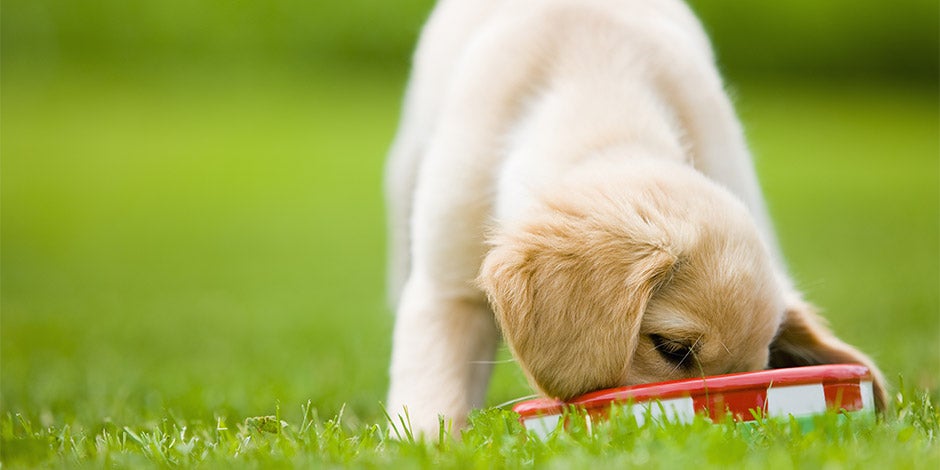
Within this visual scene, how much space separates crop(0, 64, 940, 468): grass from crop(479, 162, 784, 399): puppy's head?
230 mm

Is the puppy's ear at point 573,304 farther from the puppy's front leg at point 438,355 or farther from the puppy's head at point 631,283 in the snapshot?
the puppy's front leg at point 438,355

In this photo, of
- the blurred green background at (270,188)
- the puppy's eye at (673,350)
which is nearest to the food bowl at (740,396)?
the puppy's eye at (673,350)

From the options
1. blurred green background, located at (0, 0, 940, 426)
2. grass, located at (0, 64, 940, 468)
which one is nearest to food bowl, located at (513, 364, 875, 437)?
grass, located at (0, 64, 940, 468)

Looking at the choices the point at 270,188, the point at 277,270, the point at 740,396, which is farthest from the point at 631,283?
the point at 270,188

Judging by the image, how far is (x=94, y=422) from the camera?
3.28 metres

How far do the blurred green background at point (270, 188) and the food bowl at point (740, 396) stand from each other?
Result: 4.02 ft

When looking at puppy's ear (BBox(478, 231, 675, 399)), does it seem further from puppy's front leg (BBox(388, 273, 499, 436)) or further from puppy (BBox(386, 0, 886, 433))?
puppy's front leg (BBox(388, 273, 499, 436))

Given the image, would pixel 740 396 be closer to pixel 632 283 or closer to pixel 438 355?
pixel 632 283

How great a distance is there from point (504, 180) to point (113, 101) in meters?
19.7

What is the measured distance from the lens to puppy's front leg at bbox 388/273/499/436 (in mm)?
3039

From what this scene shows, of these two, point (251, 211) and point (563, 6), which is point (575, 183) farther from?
point (251, 211)

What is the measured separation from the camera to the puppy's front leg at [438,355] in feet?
9.97

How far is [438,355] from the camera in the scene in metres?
3.15

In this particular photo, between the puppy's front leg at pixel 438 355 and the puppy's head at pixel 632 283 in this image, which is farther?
the puppy's front leg at pixel 438 355
